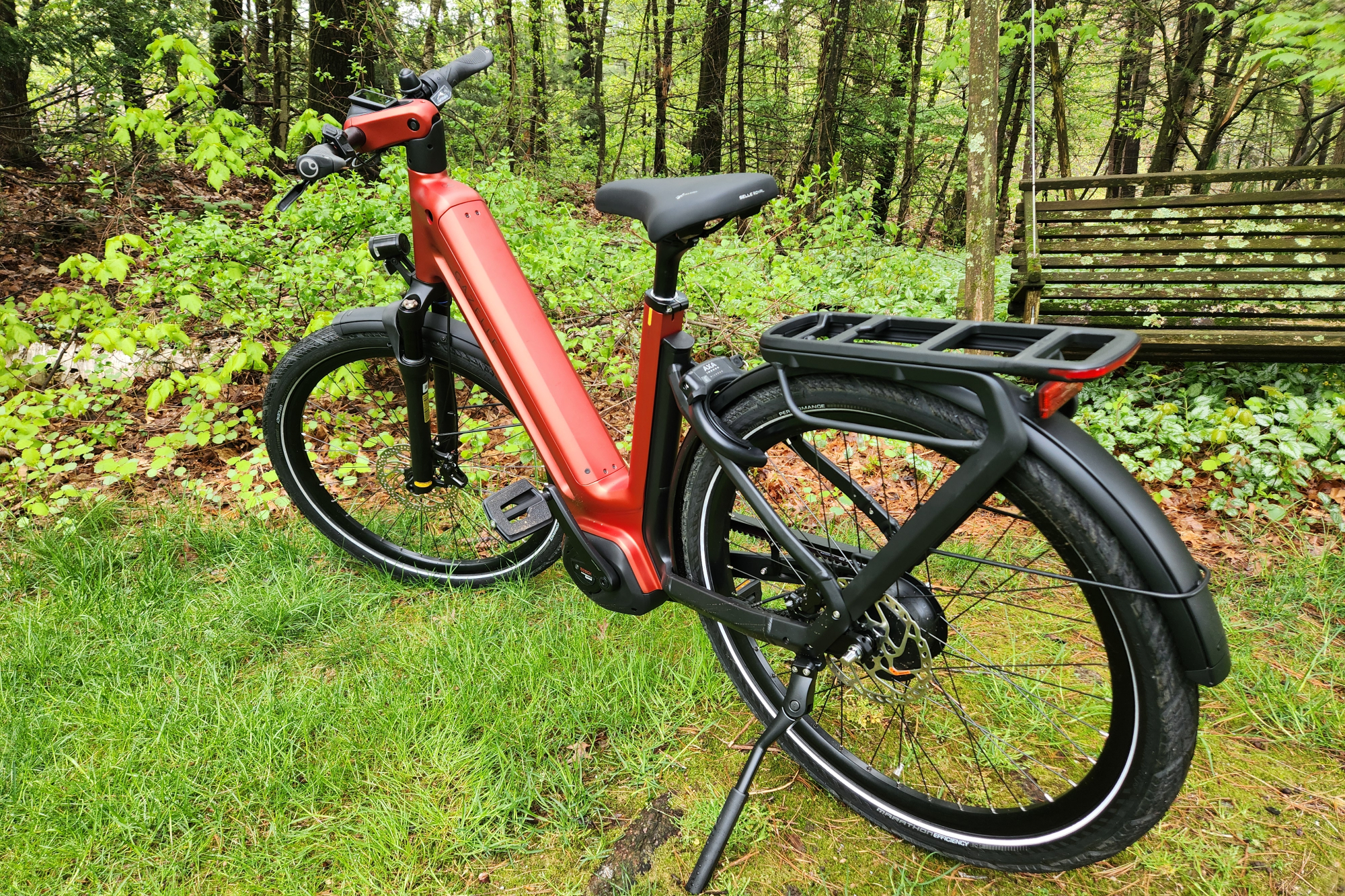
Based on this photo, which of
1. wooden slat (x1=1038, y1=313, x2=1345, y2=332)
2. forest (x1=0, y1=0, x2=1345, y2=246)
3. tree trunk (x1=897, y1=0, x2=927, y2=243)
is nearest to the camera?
wooden slat (x1=1038, y1=313, x2=1345, y2=332)

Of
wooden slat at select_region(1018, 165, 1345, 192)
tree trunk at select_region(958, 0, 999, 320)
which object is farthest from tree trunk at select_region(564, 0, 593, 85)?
wooden slat at select_region(1018, 165, 1345, 192)

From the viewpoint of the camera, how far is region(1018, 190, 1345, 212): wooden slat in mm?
4004

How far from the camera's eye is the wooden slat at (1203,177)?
13.4 feet

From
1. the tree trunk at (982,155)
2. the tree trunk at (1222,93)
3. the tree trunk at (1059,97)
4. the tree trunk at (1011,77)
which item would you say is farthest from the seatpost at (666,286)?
the tree trunk at (1011,77)

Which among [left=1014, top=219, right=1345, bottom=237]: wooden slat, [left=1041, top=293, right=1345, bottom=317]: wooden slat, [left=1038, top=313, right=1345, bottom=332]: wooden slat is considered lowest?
[left=1038, top=313, right=1345, bottom=332]: wooden slat

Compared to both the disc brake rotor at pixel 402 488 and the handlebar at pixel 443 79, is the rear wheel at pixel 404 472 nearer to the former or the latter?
the disc brake rotor at pixel 402 488

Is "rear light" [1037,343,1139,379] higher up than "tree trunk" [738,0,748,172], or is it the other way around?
"tree trunk" [738,0,748,172]

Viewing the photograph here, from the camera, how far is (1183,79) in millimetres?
8297

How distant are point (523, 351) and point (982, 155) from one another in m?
2.93

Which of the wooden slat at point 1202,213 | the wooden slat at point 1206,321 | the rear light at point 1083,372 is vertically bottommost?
the wooden slat at point 1206,321

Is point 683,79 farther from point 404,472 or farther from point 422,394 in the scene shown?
point 422,394

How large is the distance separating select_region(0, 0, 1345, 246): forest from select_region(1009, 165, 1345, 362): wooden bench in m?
1.15

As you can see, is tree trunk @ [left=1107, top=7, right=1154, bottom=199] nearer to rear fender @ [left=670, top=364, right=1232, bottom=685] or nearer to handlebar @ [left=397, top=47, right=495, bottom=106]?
handlebar @ [left=397, top=47, right=495, bottom=106]

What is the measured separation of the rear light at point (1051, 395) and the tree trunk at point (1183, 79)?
8.91 m
